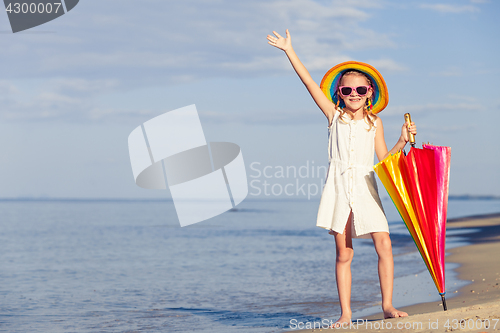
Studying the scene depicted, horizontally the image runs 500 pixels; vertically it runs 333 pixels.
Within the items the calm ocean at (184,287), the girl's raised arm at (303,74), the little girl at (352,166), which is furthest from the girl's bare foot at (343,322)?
the girl's raised arm at (303,74)

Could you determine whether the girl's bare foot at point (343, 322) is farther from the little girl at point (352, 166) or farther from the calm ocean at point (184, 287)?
the calm ocean at point (184, 287)

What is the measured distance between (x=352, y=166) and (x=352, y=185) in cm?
15

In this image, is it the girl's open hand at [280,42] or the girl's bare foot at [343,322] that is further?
the girl's open hand at [280,42]

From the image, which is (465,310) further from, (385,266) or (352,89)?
(352,89)

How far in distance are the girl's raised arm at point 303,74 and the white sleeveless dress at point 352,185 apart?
0.45 ft

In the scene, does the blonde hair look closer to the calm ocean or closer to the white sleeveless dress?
the white sleeveless dress

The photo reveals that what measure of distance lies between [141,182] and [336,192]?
6.06 meters

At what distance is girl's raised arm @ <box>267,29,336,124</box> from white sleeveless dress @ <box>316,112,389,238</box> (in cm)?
14

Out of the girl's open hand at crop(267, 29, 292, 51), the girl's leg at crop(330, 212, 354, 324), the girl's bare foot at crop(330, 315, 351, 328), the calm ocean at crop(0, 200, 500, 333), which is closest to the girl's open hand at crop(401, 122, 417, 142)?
the girl's leg at crop(330, 212, 354, 324)

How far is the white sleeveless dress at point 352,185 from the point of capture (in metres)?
3.78

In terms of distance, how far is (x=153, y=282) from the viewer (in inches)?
311

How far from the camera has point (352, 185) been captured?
3.82 m

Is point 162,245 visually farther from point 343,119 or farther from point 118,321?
point 343,119

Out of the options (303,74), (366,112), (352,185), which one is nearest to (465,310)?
(352,185)
